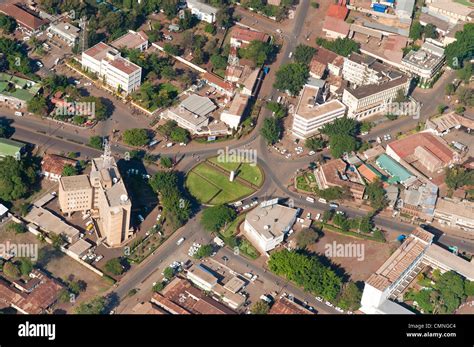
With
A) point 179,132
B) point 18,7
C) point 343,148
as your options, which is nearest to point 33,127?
point 179,132

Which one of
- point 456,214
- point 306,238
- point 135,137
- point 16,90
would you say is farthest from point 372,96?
point 16,90

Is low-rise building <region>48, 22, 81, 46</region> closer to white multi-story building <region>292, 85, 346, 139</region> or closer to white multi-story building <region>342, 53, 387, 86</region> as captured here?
white multi-story building <region>292, 85, 346, 139</region>

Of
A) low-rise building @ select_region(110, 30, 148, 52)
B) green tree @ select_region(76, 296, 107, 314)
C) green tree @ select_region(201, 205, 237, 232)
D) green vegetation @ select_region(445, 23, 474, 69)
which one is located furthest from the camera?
green vegetation @ select_region(445, 23, 474, 69)

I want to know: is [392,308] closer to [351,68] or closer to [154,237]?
[154,237]

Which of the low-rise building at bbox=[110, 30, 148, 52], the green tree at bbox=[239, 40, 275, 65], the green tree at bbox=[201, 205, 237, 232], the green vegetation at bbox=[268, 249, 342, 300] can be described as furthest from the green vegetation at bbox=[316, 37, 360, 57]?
the green vegetation at bbox=[268, 249, 342, 300]

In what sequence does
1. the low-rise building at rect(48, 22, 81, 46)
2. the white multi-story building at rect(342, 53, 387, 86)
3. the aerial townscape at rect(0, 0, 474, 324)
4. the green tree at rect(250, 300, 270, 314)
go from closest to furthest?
the green tree at rect(250, 300, 270, 314), the aerial townscape at rect(0, 0, 474, 324), the white multi-story building at rect(342, 53, 387, 86), the low-rise building at rect(48, 22, 81, 46)

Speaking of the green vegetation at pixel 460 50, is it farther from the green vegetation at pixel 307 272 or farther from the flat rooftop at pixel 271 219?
the green vegetation at pixel 307 272

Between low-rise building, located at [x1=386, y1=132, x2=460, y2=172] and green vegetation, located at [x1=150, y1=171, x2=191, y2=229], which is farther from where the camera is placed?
low-rise building, located at [x1=386, y1=132, x2=460, y2=172]
